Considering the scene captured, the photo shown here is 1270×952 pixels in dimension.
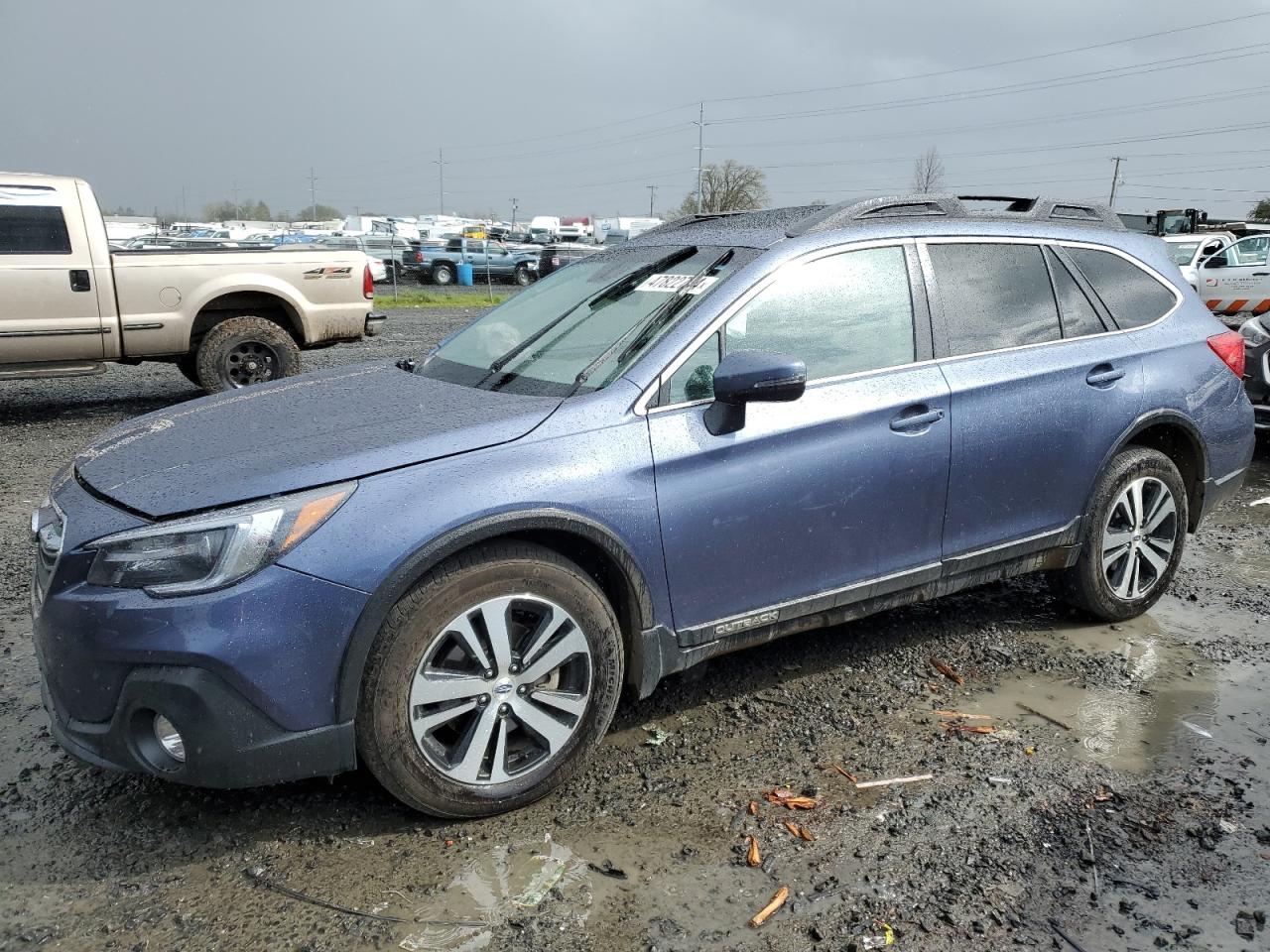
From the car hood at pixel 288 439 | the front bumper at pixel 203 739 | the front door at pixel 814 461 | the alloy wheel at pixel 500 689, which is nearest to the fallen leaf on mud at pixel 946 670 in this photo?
the front door at pixel 814 461

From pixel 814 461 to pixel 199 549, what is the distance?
6.12 ft

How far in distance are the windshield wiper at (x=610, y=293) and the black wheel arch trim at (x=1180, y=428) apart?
1.92m

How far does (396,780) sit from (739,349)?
1.69 meters

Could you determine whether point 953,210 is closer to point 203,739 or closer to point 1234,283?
point 203,739

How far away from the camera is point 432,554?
2.72 meters

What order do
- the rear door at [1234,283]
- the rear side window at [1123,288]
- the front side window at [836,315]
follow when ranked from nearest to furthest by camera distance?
the front side window at [836,315] → the rear side window at [1123,288] → the rear door at [1234,283]

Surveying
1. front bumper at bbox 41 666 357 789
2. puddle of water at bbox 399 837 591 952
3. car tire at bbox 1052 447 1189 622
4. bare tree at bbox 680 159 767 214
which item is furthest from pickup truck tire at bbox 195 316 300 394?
bare tree at bbox 680 159 767 214

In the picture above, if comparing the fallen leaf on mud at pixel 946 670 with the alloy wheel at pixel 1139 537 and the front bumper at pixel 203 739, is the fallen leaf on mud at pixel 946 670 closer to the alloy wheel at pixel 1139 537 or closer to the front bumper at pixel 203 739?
the alloy wheel at pixel 1139 537

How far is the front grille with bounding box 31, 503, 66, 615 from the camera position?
2762mm

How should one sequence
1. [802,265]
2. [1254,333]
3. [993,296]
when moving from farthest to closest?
[1254,333]
[993,296]
[802,265]

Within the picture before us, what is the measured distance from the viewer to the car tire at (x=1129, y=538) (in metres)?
4.27

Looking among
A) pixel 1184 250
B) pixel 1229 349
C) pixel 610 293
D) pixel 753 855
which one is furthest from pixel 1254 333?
pixel 1184 250

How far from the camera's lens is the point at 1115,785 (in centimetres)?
323

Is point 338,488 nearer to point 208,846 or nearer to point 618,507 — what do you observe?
point 618,507
